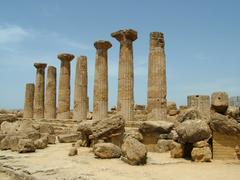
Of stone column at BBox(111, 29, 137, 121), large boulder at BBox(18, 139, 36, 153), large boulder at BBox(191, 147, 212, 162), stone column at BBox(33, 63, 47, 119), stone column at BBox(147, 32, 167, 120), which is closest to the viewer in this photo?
large boulder at BBox(191, 147, 212, 162)

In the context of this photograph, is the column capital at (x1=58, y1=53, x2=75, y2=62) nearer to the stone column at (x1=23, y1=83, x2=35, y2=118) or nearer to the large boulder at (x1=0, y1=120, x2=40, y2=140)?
the stone column at (x1=23, y1=83, x2=35, y2=118)

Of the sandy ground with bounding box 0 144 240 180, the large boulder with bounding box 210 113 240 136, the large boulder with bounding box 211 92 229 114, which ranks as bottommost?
the sandy ground with bounding box 0 144 240 180

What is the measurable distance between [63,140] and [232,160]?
10436 millimetres

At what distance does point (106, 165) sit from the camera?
10.8m

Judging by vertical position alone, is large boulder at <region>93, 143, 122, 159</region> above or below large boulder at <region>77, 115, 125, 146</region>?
below

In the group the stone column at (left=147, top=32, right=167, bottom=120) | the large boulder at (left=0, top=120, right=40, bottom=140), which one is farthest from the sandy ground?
the stone column at (left=147, top=32, right=167, bottom=120)

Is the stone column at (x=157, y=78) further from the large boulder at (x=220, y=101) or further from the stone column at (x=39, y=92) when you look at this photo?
the stone column at (x=39, y=92)

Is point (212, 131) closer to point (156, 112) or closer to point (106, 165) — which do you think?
point (106, 165)

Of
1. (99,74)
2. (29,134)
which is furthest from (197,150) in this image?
(99,74)

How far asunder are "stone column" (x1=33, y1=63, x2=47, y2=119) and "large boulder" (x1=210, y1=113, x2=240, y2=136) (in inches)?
943

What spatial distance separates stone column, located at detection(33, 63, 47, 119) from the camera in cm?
3331

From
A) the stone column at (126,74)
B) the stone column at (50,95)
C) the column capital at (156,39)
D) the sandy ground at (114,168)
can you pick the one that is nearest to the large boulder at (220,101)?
the sandy ground at (114,168)

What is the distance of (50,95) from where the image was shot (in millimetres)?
32188

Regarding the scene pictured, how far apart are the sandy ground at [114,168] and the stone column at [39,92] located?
20.5 meters
